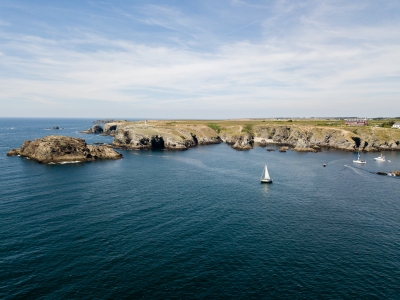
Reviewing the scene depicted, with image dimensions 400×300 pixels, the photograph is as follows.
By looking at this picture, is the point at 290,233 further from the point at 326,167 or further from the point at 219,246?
the point at 326,167

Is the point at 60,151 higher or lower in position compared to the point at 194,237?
higher

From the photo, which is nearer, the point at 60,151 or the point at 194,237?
the point at 194,237

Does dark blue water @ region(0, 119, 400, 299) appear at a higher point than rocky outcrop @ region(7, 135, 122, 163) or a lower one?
lower

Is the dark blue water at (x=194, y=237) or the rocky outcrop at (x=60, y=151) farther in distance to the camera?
the rocky outcrop at (x=60, y=151)

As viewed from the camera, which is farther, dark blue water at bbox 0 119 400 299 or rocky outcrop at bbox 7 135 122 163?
rocky outcrop at bbox 7 135 122 163
